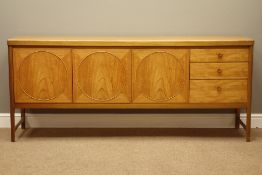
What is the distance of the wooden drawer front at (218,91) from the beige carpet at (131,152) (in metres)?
0.29

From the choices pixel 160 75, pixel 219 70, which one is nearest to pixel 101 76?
pixel 160 75

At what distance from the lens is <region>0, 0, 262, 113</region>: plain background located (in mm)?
3420

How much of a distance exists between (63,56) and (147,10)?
2.51 ft

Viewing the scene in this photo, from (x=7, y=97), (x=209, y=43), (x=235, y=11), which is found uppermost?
(x=235, y=11)

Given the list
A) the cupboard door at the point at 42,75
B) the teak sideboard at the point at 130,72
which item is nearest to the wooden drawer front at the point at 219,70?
the teak sideboard at the point at 130,72

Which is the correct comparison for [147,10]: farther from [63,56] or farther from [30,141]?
[30,141]

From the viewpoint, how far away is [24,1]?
342cm

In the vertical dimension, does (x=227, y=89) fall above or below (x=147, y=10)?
below

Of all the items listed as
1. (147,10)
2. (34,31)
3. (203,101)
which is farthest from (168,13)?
(34,31)

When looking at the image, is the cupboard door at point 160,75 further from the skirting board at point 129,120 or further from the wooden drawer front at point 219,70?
the skirting board at point 129,120

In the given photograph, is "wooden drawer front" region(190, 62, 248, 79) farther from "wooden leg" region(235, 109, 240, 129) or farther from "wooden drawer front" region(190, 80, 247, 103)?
"wooden leg" region(235, 109, 240, 129)

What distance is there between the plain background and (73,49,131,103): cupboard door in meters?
0.44

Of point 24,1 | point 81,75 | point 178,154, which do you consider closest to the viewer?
point 178,154

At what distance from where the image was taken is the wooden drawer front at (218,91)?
309 centimetres
